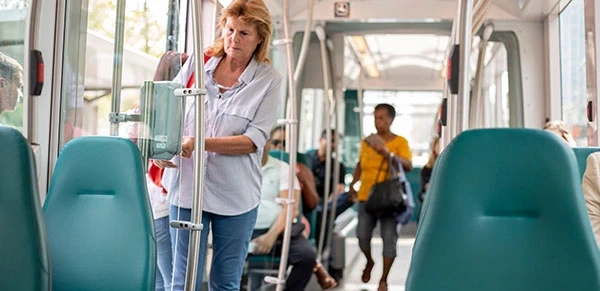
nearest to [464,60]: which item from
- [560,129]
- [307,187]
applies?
[560,129]

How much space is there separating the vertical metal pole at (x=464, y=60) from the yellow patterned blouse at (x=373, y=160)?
3.79 meters

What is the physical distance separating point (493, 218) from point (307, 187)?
4256 millimetres

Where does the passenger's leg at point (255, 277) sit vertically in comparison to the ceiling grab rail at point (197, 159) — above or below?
below

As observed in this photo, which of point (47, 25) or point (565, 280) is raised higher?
point (47, 25)

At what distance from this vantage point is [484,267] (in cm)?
206

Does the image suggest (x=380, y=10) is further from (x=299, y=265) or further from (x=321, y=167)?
(x=299, y=265)

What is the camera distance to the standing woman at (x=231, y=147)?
2.90 metres

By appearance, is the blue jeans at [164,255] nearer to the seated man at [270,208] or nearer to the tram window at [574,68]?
the tram window at [574,68]

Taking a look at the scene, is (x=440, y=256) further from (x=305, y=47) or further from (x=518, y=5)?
(x=305, y=47)

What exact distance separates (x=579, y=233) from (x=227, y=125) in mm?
1386

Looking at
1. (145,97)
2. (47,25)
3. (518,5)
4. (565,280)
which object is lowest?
(565,280)

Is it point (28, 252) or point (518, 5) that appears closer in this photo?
point (28, 252)

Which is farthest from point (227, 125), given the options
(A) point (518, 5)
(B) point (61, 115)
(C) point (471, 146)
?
(A) point (518, 5)

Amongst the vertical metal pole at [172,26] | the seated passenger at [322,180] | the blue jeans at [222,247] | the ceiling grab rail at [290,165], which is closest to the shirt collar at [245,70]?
the vertical metal pole at [172,26]
